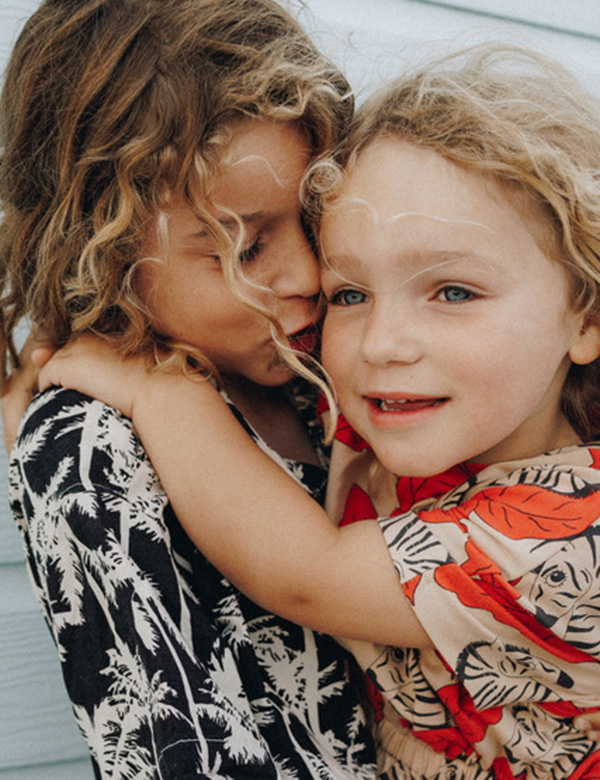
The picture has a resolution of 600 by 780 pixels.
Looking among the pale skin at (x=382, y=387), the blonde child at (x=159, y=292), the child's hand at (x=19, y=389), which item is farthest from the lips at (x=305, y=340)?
the child's hand at (x=19, y=389)

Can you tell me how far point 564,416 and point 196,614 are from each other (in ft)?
1.64

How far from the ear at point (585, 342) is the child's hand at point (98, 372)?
1.60 feet

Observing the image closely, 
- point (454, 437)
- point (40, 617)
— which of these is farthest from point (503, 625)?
point (40, 617)

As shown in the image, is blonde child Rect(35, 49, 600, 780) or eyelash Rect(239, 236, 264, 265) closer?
blonde child Rect(35, 49, 600, 780)

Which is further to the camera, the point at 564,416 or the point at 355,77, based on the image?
the point at 355,77

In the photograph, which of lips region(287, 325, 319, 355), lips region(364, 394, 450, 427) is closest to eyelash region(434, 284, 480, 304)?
lips region(364, 394, 450, 427)

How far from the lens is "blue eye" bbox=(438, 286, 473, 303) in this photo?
0.89 metres

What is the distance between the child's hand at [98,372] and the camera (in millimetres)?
988

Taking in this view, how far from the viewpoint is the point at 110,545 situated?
845 mm

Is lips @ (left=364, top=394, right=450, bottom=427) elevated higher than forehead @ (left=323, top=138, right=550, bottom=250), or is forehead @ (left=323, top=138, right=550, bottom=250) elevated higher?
forehead @ (left=323, top=138, right=550, bottom=250)

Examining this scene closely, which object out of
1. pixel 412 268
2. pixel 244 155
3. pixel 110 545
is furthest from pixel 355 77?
pixel 110 545

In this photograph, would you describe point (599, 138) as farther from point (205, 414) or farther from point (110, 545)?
point (110, 545)

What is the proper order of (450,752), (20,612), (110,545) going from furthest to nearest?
1. (20,612)
2. (450,752)
3. (110,545)

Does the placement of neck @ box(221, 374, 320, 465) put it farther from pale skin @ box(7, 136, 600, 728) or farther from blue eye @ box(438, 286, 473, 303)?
blue eye @ box(438, 286, 473, 303)
